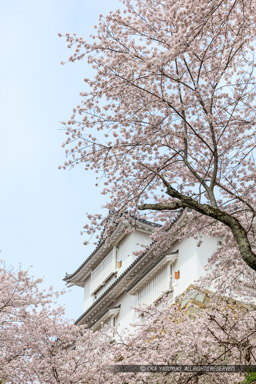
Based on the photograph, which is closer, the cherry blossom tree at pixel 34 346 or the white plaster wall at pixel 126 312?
the cherry blossom tree at pixel 34 346

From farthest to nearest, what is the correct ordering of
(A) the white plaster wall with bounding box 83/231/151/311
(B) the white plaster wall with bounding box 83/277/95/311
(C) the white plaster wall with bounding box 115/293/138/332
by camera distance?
(B) the white plaster wall with bounding box 83/277/95/311 < (A) the white plaster wall with bounding box 83/231/151/311 < (C) the white plaster wall with bounding box 115/293/138/332

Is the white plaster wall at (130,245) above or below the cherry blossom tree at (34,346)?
above

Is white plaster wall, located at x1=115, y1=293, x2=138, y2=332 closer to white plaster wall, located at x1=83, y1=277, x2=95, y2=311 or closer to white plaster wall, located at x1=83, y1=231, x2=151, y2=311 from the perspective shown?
white plaster wall, located at x1=83, y1=231, x2=151, y2=311

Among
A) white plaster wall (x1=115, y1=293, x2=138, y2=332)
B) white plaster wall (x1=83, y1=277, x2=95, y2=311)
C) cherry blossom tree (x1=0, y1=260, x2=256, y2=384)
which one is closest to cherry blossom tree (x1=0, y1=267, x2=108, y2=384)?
cherry blossom tree (x1=0, y1=260, x2=256, y2=384)

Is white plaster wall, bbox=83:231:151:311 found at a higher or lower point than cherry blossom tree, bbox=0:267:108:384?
higher

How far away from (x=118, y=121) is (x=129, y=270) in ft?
36.9

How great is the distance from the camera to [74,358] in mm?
13891

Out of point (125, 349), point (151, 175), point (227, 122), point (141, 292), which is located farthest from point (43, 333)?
point (227, 122)

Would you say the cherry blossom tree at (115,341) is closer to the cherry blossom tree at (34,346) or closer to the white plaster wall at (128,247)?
the cherry blossom tree at (34,346)

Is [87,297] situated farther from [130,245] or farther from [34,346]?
[34,346]

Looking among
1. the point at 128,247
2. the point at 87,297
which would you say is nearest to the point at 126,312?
the point at 128,247

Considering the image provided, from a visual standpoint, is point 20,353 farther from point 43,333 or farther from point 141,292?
point 141,292

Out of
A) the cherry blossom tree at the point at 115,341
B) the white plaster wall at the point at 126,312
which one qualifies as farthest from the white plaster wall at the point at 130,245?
the cherry blossom tree at the point at 115,341

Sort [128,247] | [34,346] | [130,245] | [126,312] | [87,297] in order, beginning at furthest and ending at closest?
[87,297], [128,247], [130,245], [126,312], [34,346]
